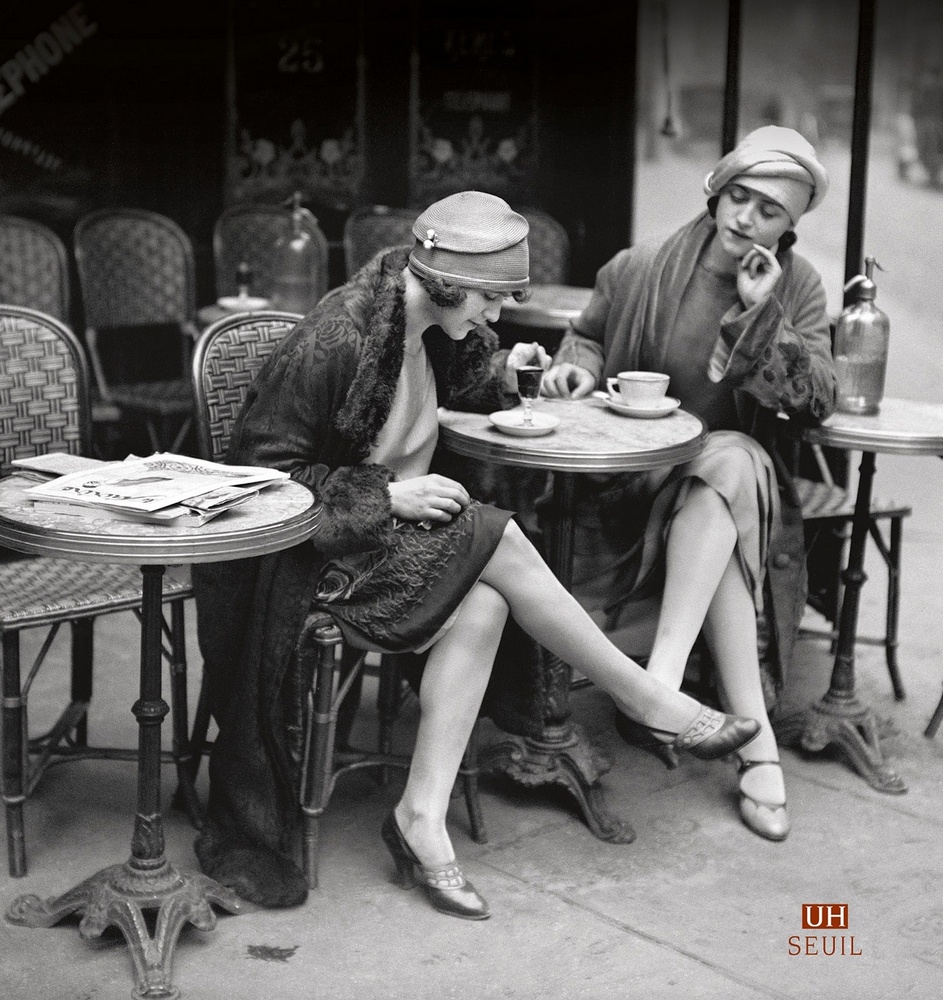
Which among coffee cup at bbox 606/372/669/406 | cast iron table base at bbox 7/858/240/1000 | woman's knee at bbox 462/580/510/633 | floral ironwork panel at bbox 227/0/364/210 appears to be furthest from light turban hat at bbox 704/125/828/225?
floral ironwork panel at bbox 227/0/364/210

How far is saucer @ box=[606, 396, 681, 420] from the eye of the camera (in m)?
3.42

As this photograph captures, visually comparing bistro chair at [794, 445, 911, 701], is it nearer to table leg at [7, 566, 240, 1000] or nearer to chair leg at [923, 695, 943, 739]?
chair leg at [923, 695, 943, 739]

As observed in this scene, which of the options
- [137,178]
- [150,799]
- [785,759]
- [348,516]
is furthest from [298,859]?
[137,178]

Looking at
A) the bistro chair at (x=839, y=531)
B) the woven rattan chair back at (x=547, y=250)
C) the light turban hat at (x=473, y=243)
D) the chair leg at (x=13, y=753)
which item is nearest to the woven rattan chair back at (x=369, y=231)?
the woven rattan chair back at (x=547, y=250)

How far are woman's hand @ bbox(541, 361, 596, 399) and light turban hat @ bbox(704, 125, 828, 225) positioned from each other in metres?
0.56

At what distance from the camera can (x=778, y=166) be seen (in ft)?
11.3

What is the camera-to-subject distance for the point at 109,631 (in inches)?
182

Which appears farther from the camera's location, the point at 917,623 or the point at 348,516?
the point at 917,623

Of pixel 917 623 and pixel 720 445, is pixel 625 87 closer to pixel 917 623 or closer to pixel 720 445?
pixel 917 623

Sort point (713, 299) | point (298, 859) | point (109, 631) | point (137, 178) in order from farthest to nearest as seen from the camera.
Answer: point (137, 178) → point (109, 631) → point (713, 299) → point (298, 859)

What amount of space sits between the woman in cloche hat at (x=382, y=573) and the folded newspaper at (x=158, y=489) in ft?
0.79

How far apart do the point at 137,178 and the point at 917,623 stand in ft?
10.8

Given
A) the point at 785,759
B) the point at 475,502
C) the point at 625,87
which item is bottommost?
the point at 785,759

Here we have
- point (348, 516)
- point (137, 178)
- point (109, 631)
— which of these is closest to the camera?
point (348, 516)
